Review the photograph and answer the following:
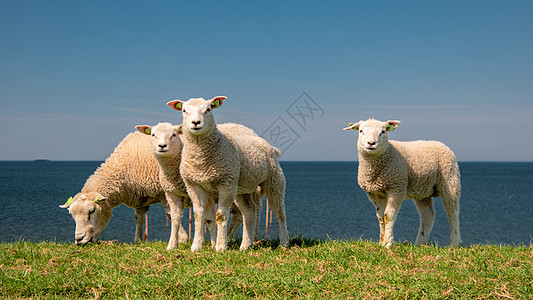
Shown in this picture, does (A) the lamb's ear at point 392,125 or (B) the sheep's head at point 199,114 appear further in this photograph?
(A) the lamb's ear at point 392,125

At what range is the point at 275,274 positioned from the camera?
5.32 m

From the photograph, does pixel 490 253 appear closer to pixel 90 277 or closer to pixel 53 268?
pixel 90 277

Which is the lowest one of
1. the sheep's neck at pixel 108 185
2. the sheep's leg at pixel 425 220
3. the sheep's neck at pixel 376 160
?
the sheep's leg at pixel 425 220

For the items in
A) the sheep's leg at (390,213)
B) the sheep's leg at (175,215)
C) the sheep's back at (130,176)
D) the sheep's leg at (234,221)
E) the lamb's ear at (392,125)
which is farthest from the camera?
the sheep's leg at (234,221)

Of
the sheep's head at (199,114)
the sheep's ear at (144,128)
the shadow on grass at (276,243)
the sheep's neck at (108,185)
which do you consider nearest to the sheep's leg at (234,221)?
the shadow on grass at (276,243)

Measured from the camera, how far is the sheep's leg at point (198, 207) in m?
6.87

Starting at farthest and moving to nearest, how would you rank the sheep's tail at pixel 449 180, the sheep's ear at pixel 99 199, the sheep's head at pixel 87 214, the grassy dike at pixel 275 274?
1. the sheep's ear at pixel 99 199
2. the sheep's head at pixel 87 214
3. the sheep's tail at pixel 449 180
4. the grassy dike at pixel 275 274

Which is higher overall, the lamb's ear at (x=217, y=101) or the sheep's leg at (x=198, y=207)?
the lamb's ear at (x=217, y=101)

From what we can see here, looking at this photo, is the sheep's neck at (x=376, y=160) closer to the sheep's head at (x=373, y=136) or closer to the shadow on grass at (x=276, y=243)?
the sheep's head at (x=373, y=136)

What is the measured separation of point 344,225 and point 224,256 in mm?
22393

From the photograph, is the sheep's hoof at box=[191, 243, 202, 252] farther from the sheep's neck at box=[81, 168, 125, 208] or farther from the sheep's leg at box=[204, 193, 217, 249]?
the sheep's neck at box=[81, 168, 125, 208]

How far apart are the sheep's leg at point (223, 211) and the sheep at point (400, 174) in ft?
7.48

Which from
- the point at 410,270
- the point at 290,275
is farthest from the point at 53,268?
the point at 410,270

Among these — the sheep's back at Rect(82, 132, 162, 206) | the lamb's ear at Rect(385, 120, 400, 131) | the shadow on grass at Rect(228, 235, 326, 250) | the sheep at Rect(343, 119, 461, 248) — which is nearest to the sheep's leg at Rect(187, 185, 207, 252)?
the shadow on grass at Rect(228, 235, 326, 250)
